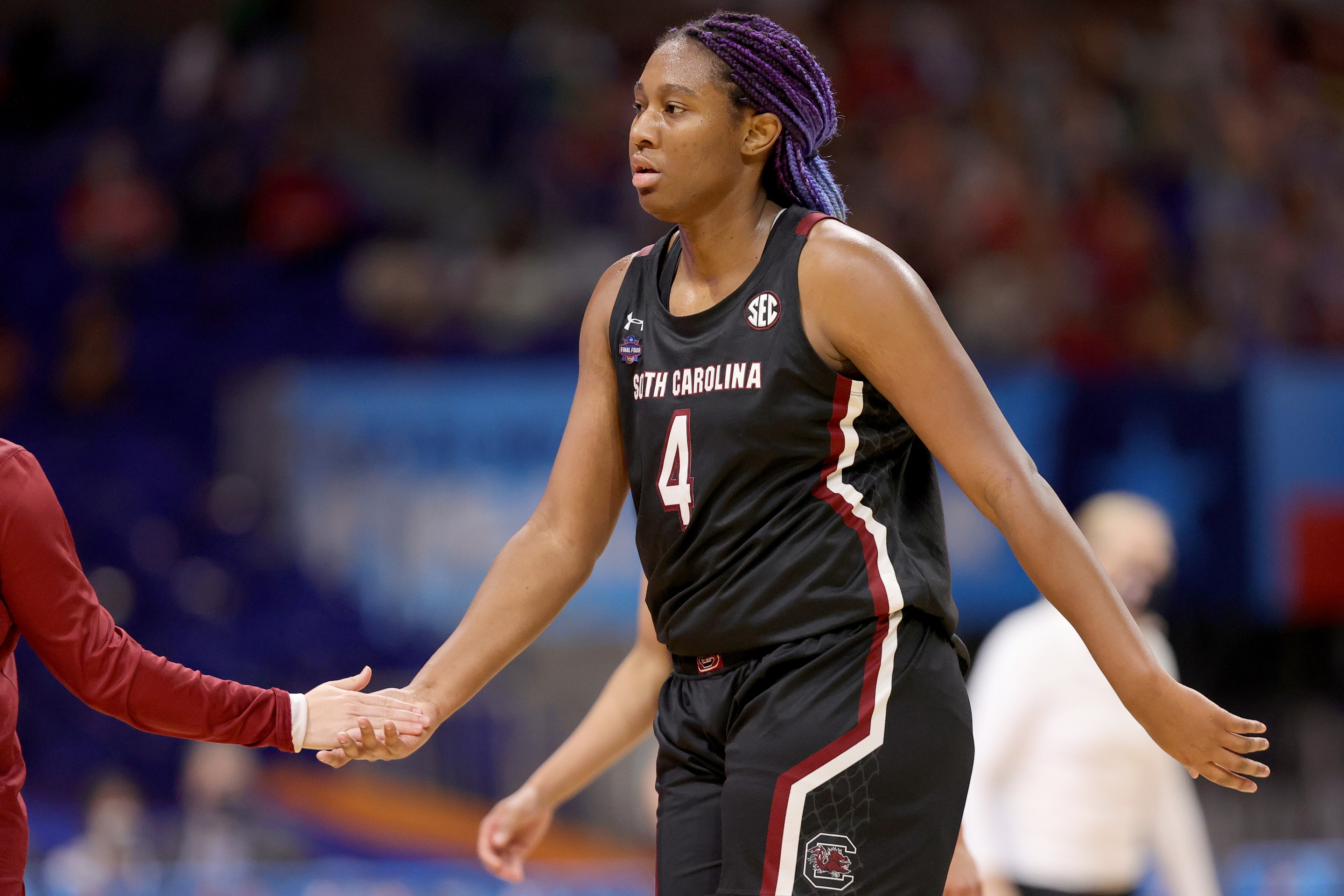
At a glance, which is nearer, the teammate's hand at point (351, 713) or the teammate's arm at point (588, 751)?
the teammate's hand at point (351, 713)

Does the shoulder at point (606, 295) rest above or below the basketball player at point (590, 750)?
above

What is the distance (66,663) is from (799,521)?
4.18ft

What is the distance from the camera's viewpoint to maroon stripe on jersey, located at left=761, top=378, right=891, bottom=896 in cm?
246

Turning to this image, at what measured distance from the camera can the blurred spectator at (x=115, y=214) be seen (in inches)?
354

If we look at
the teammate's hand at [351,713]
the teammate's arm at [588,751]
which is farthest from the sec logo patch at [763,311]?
the teammate's hand at [351,713]

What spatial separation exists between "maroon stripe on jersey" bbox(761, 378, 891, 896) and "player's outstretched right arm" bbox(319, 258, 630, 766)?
52cm

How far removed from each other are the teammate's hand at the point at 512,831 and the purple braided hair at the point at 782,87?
4.58 ft

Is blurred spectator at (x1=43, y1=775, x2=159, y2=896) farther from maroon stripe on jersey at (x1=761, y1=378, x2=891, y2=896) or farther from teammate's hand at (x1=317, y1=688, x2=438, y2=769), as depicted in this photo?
maroon stripe on jersey at (x1=761, y1=378, x2=891, y2=896)

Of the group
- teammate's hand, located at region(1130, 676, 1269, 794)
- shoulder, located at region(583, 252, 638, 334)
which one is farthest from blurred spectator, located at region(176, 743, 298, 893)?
teammate's hand, located at region(1130, 676, 1269, 794)

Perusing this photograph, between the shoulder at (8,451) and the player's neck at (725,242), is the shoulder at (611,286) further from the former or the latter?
the shoulder at (8,451)

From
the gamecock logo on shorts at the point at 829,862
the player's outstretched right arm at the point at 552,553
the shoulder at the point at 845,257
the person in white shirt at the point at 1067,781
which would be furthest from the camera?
the person in white shirt at the point at 1067,781

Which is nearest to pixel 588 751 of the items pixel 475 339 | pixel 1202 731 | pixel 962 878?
pixel 962 878

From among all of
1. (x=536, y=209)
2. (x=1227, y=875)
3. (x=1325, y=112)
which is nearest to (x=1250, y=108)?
(x=1325, y=112)

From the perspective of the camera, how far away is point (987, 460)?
2.54 metres
